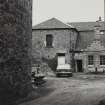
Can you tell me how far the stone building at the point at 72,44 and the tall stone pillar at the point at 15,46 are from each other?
22.2 metres

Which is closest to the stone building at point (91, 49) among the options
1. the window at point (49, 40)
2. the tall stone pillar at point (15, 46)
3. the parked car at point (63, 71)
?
the window at point (49, 40)

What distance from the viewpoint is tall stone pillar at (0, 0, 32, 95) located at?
952cm

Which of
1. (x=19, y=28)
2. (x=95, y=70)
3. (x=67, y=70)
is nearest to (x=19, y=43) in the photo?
(x=19, y=28)

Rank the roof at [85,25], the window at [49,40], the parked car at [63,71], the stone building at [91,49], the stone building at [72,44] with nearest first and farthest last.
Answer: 1. the parked car at [63,71]
2. the stone building at [91,49]
3. the stone building at [72,44]
4. the window at [49,40]
5. the roof at [85,25]

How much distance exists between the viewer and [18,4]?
10492mm

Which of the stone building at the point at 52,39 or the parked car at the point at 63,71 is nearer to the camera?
the parked car at the point at 63,71

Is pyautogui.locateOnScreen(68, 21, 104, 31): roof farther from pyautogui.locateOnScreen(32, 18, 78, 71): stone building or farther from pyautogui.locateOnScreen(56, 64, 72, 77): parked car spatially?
pyautogui.locateOnScreen(56, 64, 72, 77): parked car

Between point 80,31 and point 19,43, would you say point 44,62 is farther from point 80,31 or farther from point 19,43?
point 19,43

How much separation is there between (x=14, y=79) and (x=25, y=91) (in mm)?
1371

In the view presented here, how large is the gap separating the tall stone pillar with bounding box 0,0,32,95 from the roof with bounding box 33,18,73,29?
22.8 meters

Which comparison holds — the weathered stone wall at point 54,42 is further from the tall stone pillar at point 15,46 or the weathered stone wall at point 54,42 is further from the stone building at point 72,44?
the tall stone pillar at point 15,46

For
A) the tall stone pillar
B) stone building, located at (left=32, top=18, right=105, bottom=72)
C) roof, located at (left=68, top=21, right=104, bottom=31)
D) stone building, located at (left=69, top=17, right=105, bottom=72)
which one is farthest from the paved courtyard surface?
roof, located at (left=68, top=21, right=104, bottom=31)

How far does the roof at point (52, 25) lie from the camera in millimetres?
34812

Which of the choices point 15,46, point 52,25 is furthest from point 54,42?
point 15,46
